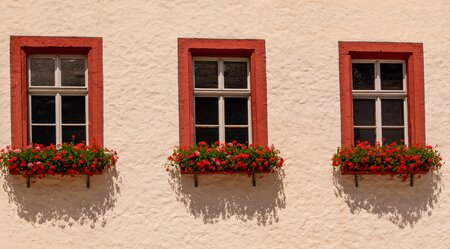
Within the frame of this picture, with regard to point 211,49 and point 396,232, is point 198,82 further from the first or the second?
point 396,232

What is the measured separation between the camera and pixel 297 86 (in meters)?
13.3

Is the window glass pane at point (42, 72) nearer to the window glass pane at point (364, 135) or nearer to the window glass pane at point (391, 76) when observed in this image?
the window glass pane at point (364, 135)

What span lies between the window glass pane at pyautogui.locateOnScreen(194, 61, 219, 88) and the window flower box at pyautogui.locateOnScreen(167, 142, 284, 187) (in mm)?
882

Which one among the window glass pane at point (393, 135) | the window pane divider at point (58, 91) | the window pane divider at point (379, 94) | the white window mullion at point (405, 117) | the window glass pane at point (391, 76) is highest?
the window glass pane at point (391, 76)

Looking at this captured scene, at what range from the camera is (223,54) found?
1337 cm

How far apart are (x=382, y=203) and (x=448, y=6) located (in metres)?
2.68

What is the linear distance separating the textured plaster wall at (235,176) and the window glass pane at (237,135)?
356 millimetres

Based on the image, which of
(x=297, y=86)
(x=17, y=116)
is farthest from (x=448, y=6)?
(x=17, y=116)

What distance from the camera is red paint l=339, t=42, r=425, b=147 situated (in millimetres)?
13352

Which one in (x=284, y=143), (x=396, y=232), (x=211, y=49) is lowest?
(x=396, y=232)

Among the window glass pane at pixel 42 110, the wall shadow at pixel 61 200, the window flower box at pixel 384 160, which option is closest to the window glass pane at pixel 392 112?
the window flower box at pixel 384 160

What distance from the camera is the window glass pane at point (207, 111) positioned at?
524 inches

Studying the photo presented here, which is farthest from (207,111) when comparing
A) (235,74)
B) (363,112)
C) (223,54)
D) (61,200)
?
(61,200)

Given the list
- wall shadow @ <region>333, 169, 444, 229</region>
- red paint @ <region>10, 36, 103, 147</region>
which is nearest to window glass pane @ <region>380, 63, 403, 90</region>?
wall shadow @ <region>333, 169, 444, 229</region>
